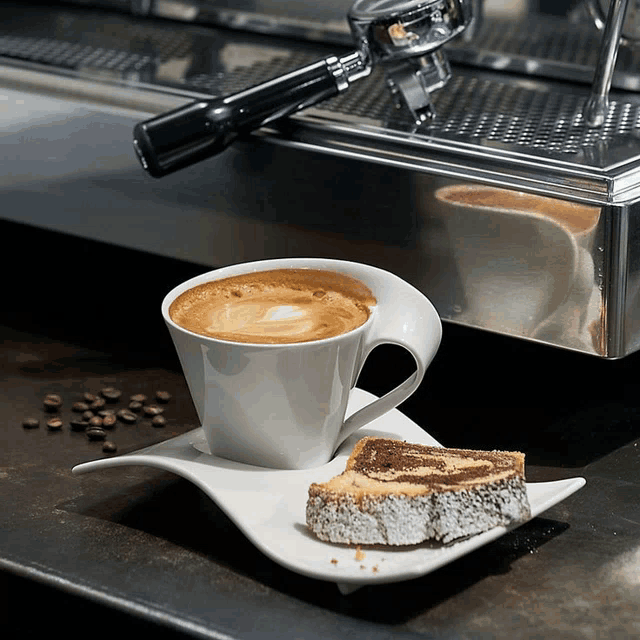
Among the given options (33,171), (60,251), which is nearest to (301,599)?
(33,171)

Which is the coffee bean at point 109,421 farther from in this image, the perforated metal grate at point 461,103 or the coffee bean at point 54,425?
the perforated metal grate at point 461,103

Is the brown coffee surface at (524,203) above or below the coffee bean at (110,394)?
above

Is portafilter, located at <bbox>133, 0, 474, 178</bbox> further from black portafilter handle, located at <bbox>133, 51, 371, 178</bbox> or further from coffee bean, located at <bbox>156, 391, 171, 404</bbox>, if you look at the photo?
coffee bean, located at <bbox>156, 391, 171, 404</bbox>

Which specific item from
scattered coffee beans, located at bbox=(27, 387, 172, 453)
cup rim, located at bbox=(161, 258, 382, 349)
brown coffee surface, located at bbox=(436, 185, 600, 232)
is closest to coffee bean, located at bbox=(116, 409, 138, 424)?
scattered coffee beans, located at bbox=(27, 387, 172, 453)

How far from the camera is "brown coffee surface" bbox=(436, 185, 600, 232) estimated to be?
60 cm

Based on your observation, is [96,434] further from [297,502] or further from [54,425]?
[297,502]

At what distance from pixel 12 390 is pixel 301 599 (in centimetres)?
28

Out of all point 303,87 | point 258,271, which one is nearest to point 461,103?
point 303,87

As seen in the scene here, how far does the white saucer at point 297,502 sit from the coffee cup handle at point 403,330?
0.03 m

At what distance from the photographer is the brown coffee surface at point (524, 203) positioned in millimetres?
604

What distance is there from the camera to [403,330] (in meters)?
0.56

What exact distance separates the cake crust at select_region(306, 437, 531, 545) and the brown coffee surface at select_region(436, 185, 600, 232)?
0.47 ft

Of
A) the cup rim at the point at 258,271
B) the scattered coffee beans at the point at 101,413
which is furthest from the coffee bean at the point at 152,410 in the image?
the cup rim at the point at 258,271

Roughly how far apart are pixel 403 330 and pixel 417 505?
93 mm
